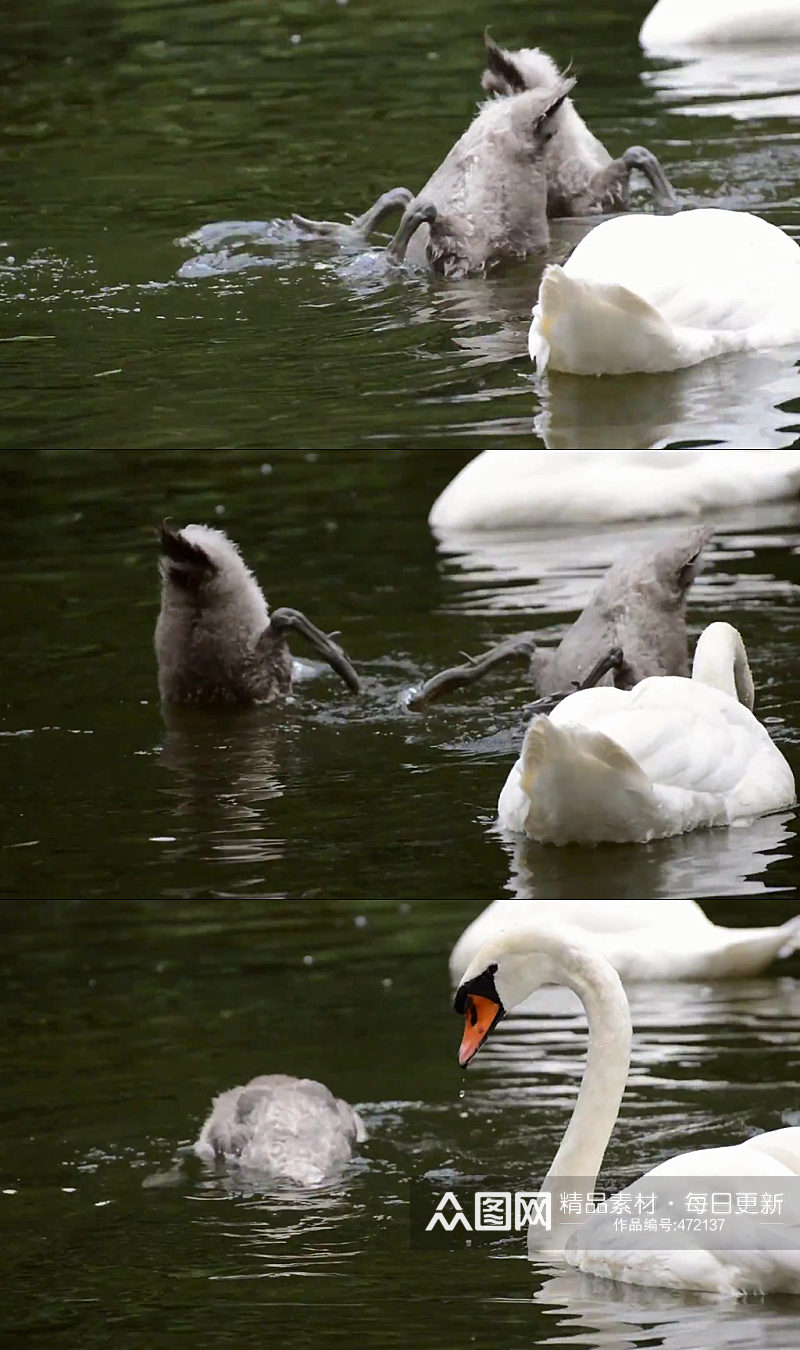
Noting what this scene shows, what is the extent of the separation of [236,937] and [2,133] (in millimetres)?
3505

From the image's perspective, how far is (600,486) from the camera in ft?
22.0

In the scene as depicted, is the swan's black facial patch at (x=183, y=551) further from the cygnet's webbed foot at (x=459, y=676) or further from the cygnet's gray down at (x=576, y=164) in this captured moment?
the cygnet's gray down at (x=576, y=164)

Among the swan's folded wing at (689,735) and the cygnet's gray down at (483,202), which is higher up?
the cygnet's gray down at (483,202)

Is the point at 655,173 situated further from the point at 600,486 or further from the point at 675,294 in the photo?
the point at 675,294

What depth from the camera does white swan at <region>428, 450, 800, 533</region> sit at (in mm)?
5711

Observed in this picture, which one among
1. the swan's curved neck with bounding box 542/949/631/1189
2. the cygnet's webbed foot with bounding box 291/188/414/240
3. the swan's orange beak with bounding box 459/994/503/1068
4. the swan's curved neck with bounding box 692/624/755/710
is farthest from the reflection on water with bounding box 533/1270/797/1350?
the cygnet's webbed foot with bounding box 291/188/414/240

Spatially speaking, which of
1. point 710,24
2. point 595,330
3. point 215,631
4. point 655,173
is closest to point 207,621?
point 215,631

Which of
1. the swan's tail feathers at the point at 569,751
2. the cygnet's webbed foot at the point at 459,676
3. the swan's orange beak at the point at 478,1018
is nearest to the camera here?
the swan's orange beak at the point at 478,1018

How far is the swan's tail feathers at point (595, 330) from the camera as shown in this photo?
5.50 meters

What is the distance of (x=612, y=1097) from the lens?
5051 mm

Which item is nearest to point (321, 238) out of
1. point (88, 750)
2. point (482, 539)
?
point (482, 539)

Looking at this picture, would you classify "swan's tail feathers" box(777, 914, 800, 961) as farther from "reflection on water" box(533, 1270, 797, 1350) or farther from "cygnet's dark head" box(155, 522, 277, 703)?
"cygnet's dark head" box(155, 522, 277, 703)

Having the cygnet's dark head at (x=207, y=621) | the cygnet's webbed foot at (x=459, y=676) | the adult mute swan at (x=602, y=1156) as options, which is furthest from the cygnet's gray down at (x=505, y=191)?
the adult mute swan at (x=602, y=1156)

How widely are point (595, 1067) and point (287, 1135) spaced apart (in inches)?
24.3
